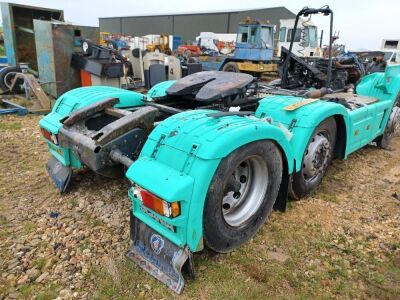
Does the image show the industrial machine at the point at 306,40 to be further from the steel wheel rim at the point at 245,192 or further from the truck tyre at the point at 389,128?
the steel wheel rim at the point at 245,192

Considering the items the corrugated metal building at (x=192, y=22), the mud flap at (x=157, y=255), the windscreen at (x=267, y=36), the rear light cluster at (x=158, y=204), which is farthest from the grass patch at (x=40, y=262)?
the corrugated metal building at (x=192, y=22)

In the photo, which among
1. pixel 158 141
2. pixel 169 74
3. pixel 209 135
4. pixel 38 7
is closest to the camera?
pixel 209 135

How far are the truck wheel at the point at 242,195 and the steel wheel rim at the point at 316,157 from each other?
660mm

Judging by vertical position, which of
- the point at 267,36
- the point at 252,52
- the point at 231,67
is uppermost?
the point at 267,36

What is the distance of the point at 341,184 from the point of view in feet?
12.5

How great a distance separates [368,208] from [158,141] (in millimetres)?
2383

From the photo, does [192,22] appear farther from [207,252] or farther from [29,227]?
[207,252]

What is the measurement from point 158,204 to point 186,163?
302mm

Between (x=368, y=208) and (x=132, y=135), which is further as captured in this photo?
(x=368, y=208)

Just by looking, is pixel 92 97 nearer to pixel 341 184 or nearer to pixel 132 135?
pixel 132 135

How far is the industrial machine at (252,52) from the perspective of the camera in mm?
13672

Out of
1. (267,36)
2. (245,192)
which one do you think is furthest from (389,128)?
(267,36)

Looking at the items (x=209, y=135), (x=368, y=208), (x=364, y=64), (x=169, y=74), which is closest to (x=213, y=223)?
(x=209, y=135)

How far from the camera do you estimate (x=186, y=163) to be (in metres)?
1.98
